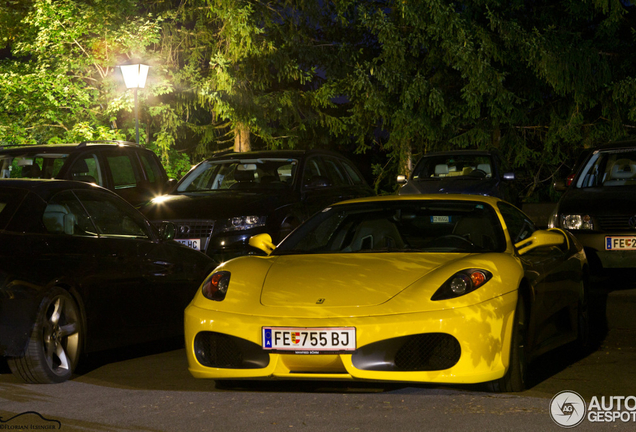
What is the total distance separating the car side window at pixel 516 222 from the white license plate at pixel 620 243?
12.2ft

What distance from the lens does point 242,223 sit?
1120 centimetres

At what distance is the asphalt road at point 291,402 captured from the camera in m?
5.27

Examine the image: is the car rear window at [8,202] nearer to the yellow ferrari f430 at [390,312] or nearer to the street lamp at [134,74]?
the yellow ferrari f430 at [390,312]

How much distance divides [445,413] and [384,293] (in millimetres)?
769

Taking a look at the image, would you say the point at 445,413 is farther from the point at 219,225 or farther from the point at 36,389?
the point at 219,225

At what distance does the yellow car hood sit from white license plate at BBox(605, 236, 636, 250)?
5.30 m

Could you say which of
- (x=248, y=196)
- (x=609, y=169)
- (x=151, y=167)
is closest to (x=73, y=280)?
(x=248, y=196)

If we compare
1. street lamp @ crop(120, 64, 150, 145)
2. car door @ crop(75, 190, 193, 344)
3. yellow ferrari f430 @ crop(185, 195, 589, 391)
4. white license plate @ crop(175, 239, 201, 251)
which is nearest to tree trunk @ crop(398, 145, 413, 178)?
street lamp @ crop(120, 64, 150, 145)

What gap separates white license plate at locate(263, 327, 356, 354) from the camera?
5590 millimetres

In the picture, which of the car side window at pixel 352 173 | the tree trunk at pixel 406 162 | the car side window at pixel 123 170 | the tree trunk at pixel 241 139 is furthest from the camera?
the tree trunk at pixel 406 162

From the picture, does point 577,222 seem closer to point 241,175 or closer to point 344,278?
point 241,175

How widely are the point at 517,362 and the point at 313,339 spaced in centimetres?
120

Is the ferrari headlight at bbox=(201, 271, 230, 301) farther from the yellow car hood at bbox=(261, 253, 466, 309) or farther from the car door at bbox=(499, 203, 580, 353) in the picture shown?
the car door at bbox=(499, 203, 580, 353)

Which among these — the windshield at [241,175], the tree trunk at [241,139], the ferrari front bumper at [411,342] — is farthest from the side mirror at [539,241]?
the tree trunk at [241,139]
